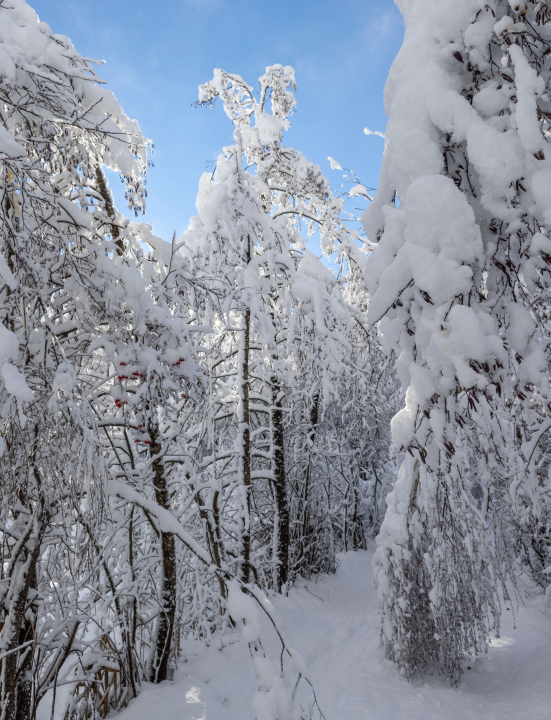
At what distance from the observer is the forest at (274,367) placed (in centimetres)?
183

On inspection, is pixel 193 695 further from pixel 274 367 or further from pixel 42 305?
pixel 274 367

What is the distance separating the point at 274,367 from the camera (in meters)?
8.06

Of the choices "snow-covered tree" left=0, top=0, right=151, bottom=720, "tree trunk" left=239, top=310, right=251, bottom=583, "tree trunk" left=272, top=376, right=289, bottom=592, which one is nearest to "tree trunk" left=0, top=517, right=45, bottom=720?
"snow-covered tree" left=0, top=0, right=151, bottom=720

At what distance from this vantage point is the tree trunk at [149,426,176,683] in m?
4.50

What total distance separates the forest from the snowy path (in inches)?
1.7

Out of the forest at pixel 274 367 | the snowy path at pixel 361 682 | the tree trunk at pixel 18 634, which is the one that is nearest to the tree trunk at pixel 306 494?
the forest at pixel 274 367

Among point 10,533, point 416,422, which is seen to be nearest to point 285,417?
point 10,533

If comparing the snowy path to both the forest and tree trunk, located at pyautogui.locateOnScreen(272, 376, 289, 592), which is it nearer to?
the forest

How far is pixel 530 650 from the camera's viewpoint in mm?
6887

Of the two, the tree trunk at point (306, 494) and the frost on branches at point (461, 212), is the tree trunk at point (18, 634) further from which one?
the tree trunk at point (306, 494)

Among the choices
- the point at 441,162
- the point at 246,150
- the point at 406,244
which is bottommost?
the point at 406,244

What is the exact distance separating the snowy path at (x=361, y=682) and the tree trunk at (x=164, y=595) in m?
0.20

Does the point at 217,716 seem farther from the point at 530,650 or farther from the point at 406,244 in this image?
the point at 530,650

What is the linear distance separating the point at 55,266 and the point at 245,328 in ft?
13.4
